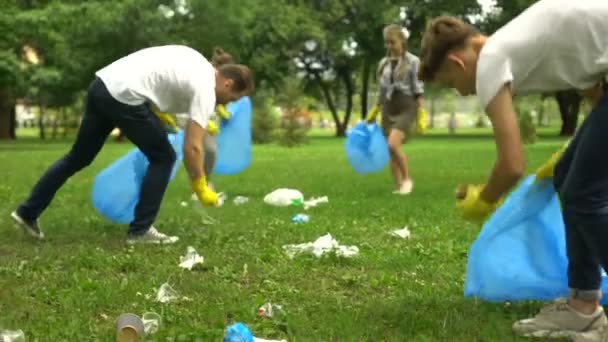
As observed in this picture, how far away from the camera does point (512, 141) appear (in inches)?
107

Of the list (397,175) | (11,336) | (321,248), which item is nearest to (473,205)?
(11,336)

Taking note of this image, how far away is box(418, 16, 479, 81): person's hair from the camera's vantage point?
2.89 metres

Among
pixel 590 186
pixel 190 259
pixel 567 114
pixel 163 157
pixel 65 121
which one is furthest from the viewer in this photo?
pixel 65 121

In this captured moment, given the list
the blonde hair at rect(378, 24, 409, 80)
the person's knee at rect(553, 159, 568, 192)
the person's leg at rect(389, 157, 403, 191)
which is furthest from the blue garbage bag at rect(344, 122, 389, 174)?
the person's knee at rect(553, 159, 568, 192)

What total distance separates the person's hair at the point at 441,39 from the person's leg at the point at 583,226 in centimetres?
54

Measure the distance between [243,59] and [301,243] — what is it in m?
33.8

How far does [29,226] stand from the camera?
5227mm

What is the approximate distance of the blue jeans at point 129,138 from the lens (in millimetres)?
4930

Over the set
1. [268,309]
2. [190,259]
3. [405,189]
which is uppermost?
[268,309]

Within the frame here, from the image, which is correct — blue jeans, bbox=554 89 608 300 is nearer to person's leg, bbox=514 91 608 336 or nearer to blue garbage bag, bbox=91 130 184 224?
person's leg, bbox=514 91 608 336

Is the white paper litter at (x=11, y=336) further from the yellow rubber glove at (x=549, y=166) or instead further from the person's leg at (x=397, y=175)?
the person's leg at (x=397, y=175)

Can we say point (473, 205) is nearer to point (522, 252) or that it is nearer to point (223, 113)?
point (522, 252)

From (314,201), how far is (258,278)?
3485 mm

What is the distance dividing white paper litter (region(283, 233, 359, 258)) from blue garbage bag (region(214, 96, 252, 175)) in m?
2.76
